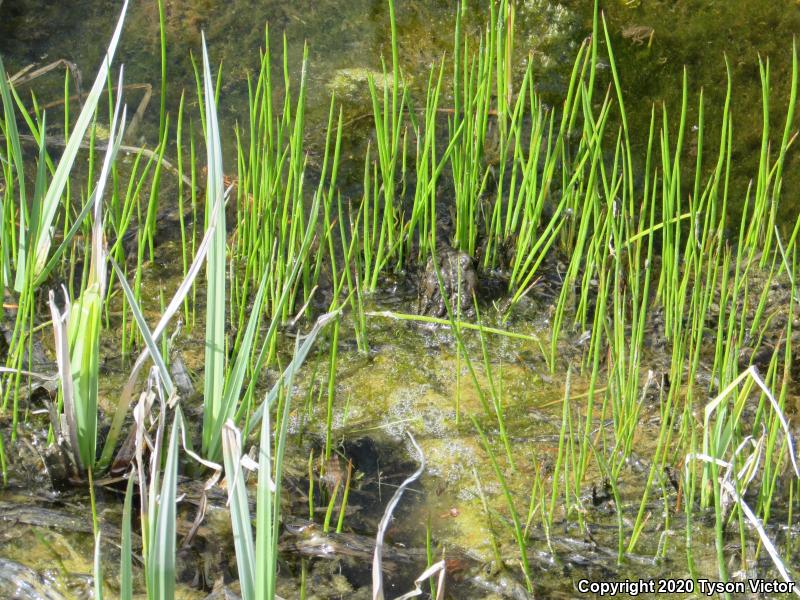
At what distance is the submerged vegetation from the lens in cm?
133

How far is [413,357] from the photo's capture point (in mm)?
1919

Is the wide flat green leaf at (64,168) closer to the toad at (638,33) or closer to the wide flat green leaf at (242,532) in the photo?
the wide flat green leaf at (242,532)

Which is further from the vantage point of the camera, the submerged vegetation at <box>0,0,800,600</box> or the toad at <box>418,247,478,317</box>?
the toad at <box>418,247,478,317</box>

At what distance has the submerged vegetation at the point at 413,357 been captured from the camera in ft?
4.38

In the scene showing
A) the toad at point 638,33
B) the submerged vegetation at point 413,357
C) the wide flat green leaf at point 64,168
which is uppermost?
the toad at point 638,33

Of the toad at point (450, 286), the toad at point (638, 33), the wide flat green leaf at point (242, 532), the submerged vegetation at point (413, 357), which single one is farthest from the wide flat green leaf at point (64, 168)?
the toad at point (638, 33)

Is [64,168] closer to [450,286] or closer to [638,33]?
[450,286]

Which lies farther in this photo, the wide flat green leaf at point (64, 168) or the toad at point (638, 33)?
the toad at point (638, 33)

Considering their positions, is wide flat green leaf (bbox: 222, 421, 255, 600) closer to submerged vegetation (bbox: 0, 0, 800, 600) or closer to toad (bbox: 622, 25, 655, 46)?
submerged vegetation (bbox: 0, 0, 800, 600)

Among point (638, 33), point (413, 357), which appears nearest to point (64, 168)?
point (413, 357)

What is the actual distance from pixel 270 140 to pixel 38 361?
65cm

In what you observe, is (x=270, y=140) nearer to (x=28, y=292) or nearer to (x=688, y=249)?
(x=28, y=292)

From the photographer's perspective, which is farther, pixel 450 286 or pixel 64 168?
pixel 450 286

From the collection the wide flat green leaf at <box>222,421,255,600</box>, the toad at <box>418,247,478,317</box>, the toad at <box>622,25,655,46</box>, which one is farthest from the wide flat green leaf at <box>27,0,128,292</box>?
the toad at <box>622,25,655,46</box>
